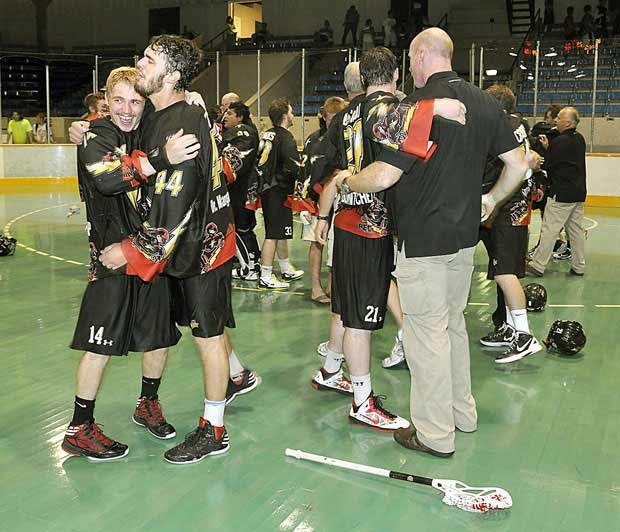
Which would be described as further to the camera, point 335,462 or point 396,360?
point 396,360

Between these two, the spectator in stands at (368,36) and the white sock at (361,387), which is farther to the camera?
the spectator in stands at (368,36)

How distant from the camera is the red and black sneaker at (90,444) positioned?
3.55 metres

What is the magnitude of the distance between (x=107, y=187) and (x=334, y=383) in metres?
1.94

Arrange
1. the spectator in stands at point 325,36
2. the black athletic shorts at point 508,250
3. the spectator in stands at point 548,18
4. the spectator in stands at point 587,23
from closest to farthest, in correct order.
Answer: the black athletic shorts at point 508,250 → the spectator in stands at point 587,23 → the spectator in stands at point 548,18 → the spectator in stands at point 325,36

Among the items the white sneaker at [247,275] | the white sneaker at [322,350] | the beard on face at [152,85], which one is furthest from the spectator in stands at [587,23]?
the beard on face at [152,85]

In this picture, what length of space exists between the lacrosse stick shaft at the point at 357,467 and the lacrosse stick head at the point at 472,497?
0.26ft

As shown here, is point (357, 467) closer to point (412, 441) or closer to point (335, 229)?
point (412, 441)

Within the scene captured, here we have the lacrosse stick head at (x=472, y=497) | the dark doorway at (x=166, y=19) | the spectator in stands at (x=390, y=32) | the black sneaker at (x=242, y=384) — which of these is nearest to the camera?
the lacrosse stick head at (x=472, y=497)

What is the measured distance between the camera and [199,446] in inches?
140

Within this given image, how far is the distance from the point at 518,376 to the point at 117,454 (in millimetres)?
2544

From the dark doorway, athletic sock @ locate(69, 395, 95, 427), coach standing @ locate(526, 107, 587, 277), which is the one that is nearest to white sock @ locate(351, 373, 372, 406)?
athletic sock @ locate(69, 395, 95, 427)

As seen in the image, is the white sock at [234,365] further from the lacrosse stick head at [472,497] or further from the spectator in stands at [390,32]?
the spectator in stands at [390,32]

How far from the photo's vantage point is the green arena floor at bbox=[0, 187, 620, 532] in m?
3.06

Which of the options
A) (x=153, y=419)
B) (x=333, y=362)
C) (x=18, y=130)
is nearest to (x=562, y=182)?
(x=333, y=362)
